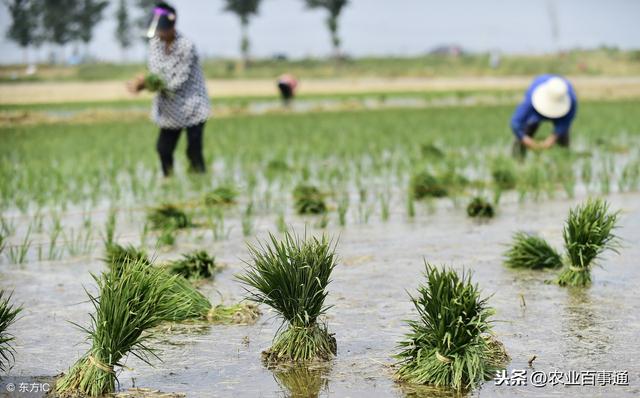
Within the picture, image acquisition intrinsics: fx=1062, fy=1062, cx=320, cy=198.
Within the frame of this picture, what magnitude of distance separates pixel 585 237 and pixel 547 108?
490cm

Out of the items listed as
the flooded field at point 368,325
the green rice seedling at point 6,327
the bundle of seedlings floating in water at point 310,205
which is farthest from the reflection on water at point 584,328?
the bundle of seedlings floating in water at point 310,205

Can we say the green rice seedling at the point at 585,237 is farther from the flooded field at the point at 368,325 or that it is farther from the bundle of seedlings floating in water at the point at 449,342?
the bundle of seedlings floating in water at the point at 449,342

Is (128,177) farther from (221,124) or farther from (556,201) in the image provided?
(221,124)

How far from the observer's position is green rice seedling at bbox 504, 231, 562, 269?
5.79m

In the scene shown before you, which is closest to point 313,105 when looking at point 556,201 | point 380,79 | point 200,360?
point 556,201

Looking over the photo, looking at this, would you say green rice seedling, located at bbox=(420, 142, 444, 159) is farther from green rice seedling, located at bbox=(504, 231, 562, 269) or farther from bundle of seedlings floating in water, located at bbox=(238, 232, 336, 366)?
bundle of seedlings floating in water, located at bbox=(238, 232, 336, 366)

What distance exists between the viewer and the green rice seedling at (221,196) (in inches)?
344

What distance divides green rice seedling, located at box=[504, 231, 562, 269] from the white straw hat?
13.9ft

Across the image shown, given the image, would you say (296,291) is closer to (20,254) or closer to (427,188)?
(20,254)

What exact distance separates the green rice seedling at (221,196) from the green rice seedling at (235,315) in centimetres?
389

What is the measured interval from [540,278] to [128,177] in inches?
244

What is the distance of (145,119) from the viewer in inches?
874

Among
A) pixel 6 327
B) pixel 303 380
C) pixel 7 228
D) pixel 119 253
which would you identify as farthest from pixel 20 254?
pixel 303 380

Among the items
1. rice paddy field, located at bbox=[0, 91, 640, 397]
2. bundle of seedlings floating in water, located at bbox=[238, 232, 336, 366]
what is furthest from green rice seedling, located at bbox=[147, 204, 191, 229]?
bundle of seedlings floating in water, located at bbox=[238, 232, 336, 366]
